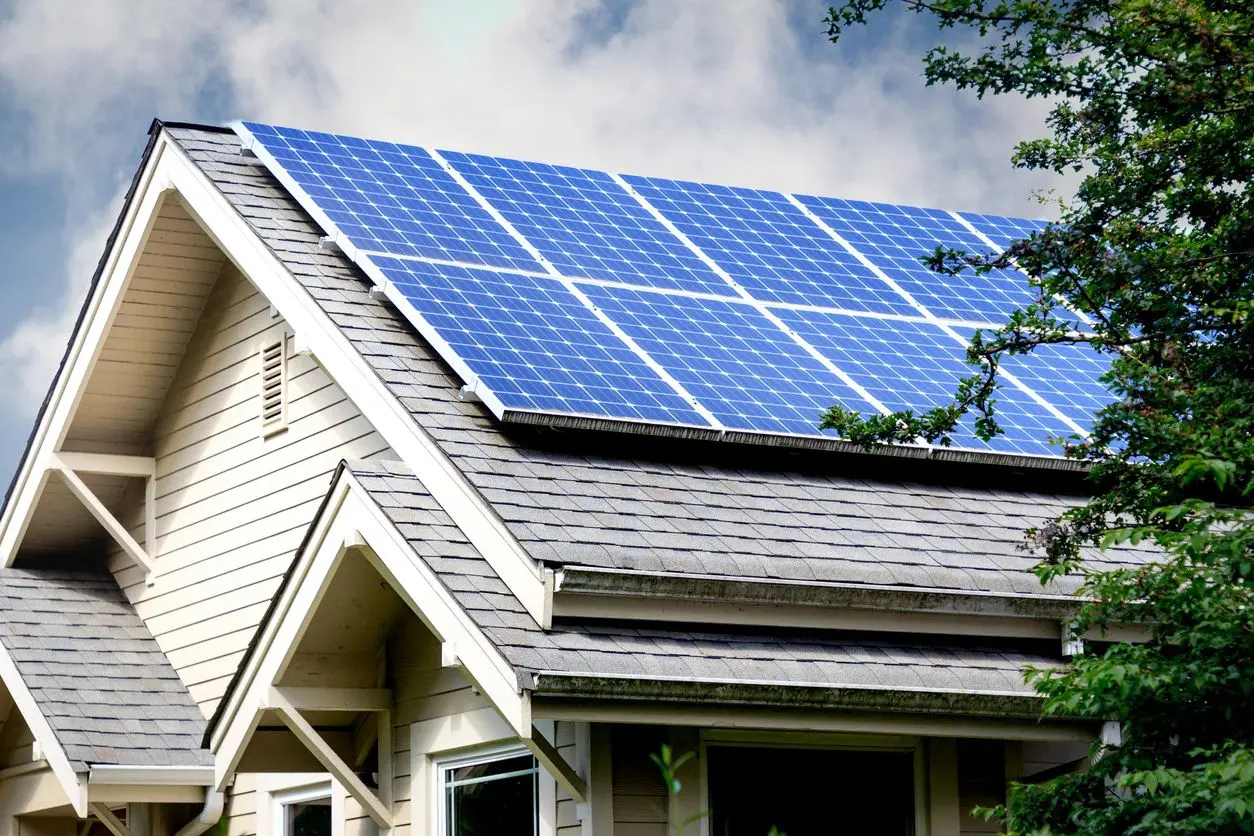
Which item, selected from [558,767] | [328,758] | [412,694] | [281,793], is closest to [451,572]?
[558,767]

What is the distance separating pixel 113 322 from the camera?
52.4 ft

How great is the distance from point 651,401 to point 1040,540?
137 inches

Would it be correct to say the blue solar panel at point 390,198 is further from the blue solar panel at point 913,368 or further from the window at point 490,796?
the window at point 490,796

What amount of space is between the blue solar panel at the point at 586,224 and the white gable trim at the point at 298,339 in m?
2.03

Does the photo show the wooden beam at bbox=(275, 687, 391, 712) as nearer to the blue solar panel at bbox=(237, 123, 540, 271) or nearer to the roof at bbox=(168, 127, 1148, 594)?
the roof at bbox=(168, 127, 1148, 594)

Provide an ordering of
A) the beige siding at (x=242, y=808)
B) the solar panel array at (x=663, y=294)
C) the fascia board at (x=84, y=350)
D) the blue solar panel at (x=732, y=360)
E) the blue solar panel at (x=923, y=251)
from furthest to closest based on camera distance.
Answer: the blue solar panel at (x=923, y=251) → the fascia board at (x=84, y=350) → the beige siding at (x=242, y=808) → the blue solar panel at (x=732, y=360) → the solar panel array at (x=663, y=294)

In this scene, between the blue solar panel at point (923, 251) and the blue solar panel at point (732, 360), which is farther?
the blue solar panel at point (923, 251)

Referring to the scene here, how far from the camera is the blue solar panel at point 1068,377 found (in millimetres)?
14375

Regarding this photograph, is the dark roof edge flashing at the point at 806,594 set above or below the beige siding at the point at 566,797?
above

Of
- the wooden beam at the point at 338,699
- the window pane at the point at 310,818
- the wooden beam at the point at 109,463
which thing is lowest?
the window pane at the point at 310,818

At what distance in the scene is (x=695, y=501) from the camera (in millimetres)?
11945

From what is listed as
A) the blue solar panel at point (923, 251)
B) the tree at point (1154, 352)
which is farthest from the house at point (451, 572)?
the tree at point (1154, 352)

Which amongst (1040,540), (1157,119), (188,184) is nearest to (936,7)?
(1157,119)

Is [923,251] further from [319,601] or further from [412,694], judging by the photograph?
[319,601]
